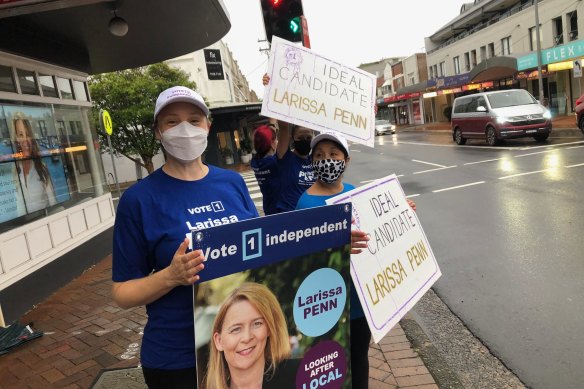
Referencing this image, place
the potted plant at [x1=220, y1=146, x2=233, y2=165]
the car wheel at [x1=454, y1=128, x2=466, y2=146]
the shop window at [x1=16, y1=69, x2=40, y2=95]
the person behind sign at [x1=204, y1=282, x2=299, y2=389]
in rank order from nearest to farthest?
1. the person behind sign at [x1=204, y1=282, x2=299, y2=389]
2. the shop window at [x1=16, y1=69, x2=40, y2=95]
3. the car wheel at [x1=454, y1=128, x2=466, y2=146]
4. the potted plant at [x1=220, y1=146, x2=233, y2=165]

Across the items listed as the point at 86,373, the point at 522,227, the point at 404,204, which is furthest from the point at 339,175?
the point at 522,227

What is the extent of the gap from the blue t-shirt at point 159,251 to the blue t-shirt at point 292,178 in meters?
2.06

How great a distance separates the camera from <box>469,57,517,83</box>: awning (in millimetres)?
24328

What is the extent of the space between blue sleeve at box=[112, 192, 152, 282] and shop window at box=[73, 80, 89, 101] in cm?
718

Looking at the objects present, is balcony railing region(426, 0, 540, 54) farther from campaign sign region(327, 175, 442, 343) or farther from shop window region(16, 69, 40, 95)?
campaign sign region(327, 175, 442, 343)

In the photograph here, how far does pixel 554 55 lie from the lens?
21.5 meters

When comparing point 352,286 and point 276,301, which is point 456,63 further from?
point 276,301

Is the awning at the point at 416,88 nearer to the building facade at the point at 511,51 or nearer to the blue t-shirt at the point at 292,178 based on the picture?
the building facade at the point at 511,51

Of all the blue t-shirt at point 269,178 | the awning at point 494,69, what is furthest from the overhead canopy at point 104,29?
the awning at point 494,69

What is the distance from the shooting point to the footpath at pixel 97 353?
332 centimetres

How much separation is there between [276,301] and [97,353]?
3202mm

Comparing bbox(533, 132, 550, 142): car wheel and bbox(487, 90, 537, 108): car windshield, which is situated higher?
bbox(487, 90, 537, 108): car windshield

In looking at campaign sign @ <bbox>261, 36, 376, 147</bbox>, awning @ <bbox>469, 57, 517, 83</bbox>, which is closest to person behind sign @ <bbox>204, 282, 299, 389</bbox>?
campaign sign @ <bbox>261, 36, 376, 147</bbox>

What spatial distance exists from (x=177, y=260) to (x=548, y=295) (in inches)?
157
